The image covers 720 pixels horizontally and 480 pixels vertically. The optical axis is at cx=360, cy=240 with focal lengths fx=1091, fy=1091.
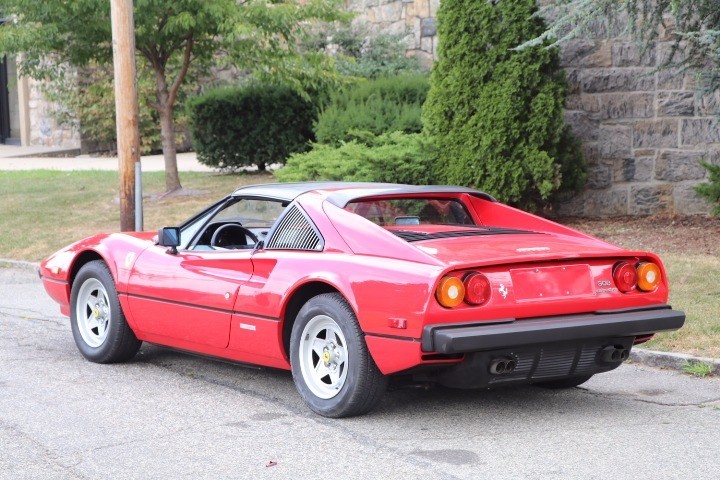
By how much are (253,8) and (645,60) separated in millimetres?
5454

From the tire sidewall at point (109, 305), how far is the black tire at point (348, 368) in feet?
5.88

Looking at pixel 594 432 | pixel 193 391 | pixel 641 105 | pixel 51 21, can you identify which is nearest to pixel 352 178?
pixel 641 105

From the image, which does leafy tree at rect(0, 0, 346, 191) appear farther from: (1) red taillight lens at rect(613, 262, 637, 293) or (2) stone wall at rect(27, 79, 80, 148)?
(1) red taillight lens at rect(613, 262, 637, 293)

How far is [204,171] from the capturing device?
1989 centimetres

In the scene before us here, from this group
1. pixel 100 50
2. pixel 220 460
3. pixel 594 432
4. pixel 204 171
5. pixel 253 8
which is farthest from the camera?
pixel 204 171

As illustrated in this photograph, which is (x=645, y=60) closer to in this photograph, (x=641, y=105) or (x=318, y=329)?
(x=641, y=105)

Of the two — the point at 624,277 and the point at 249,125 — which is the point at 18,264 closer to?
the point at 249,125

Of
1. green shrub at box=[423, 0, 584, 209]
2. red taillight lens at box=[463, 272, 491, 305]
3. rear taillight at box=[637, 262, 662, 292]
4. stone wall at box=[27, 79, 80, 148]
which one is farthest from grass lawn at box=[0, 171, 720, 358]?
stone wall at box=[27, 79, 80, 148]

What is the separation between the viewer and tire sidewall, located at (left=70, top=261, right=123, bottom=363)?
23.8 ft

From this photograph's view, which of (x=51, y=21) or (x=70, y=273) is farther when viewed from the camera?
(x=51, y=21)

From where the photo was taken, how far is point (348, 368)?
18.6ft

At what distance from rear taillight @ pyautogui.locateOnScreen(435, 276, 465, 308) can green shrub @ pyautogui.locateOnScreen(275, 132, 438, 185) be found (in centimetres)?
748

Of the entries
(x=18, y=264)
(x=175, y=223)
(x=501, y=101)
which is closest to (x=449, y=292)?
(x=501, y=101)

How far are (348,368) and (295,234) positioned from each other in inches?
38.3
